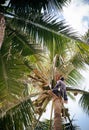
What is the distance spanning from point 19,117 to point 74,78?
2.54 meters

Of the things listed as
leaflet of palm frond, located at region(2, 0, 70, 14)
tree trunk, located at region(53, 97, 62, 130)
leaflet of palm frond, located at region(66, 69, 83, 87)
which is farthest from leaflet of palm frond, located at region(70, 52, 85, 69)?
tree trunk, located at region(53, 97, 62, 130)

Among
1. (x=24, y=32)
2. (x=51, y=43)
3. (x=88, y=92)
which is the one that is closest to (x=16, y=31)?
(x=24, y=32)

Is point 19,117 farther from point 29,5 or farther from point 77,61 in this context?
point 29,5

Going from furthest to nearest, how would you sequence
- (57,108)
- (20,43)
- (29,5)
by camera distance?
(20,43) < (29,5) < (57,108)

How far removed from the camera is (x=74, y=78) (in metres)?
10.6

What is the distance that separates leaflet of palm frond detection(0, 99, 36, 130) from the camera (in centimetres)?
892

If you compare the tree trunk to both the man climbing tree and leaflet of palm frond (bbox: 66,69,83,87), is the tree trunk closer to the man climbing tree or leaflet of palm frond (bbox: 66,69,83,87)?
the man climbing tree

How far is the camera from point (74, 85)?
1048 cm

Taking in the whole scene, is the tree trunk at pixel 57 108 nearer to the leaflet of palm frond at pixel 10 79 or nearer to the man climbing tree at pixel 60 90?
the man climbing tree at pixel 60 90

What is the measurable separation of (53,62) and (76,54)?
1.21m

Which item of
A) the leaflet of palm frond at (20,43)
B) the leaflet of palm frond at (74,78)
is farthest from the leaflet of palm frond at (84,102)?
the leaflet of palm frond at (20,43)

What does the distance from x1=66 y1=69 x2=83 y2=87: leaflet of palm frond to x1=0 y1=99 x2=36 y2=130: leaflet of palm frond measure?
201 centimetres

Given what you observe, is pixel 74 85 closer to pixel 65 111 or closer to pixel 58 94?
pixel 65 111

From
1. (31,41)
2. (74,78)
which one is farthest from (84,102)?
(31,41)
